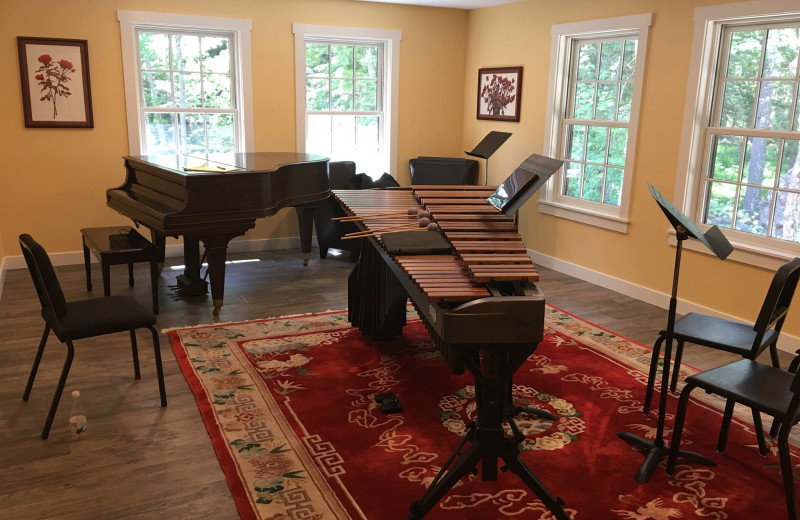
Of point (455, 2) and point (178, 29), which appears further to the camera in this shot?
point (455, 2)

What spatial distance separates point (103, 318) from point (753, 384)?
285 centimetres

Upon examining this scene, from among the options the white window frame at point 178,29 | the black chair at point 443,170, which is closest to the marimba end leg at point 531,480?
the black chair at point 443,170

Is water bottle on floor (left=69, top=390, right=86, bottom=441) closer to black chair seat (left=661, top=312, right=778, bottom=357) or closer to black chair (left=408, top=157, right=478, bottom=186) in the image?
black chair seat (left=661, top=312, right=778, bottom=357)

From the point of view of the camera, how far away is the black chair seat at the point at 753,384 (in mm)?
2408

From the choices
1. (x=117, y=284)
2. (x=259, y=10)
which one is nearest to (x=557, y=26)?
(x=259, y=10)

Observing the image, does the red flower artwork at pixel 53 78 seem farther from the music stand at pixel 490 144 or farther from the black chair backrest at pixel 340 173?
the music stand at pixel 490 144

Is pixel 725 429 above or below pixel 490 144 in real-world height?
below

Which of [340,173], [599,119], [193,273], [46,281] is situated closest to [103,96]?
[193,273]

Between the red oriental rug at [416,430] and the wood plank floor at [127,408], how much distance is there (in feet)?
0.49

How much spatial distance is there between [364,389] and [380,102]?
4.45 metres

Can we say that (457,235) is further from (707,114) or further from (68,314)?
(707,114)

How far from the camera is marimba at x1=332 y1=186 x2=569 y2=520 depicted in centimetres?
220

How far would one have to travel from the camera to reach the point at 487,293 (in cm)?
233

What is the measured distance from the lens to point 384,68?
7289 mm
